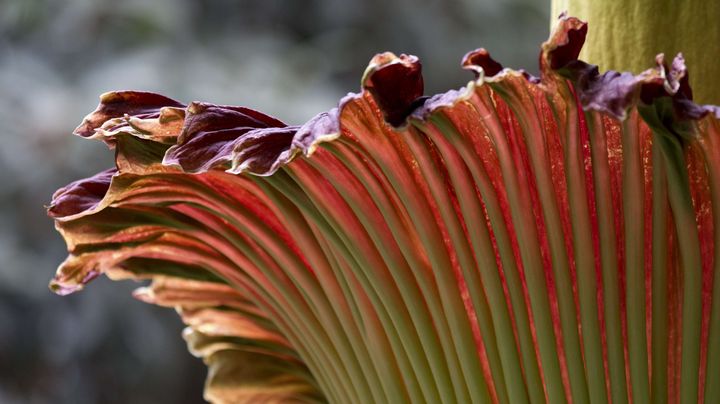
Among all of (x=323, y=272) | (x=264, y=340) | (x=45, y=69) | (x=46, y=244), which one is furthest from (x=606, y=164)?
(x=45, y=69)

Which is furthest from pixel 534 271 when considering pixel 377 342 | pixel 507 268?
pixel 377 342

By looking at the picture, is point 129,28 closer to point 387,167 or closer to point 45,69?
point 45,69

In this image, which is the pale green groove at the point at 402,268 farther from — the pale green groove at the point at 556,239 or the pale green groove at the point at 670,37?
the pale green groove at the point at 670,37

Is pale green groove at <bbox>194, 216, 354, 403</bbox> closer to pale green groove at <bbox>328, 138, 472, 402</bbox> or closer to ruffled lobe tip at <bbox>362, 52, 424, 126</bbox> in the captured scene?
pale green groove at <bbox>328, 138, 472, 402</bbox>

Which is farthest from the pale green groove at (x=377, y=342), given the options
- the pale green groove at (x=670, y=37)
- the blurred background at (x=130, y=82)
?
the blurred background at (x=130, y=82)

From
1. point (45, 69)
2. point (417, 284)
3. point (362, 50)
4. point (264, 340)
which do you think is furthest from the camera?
point (362, 50)

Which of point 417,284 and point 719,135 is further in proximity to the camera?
point 417,284

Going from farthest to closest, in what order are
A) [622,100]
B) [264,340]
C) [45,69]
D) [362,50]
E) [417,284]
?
[362,50]
[45,69]
[264,340]
[417,284]
[622,100]

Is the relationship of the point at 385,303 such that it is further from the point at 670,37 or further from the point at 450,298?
the point at 670,37
